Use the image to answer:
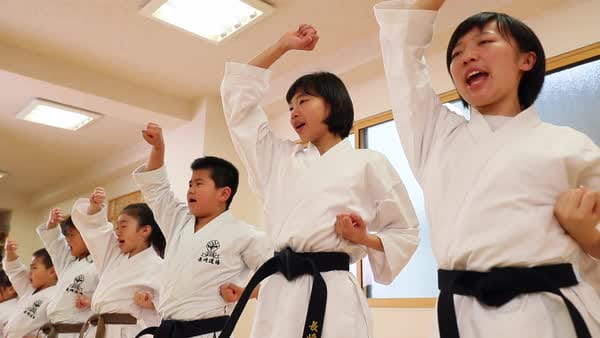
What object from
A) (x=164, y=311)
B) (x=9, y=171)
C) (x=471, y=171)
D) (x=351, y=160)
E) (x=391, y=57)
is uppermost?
(x=9, y=171)

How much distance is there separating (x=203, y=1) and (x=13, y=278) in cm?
294

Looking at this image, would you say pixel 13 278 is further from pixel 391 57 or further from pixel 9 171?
pixel 391 57

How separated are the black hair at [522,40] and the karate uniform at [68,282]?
107 inches

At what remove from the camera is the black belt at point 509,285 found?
2.80 feet

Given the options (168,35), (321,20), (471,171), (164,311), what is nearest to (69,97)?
(168,35)

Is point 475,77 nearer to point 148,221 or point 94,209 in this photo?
point 148,221

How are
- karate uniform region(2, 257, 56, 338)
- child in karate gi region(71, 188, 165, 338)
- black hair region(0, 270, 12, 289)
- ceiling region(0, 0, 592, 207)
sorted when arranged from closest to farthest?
child in karate gi region(71, 188, 165, 338) → ceiling region(0, 0, 592, 207) → karate uniform region(2, 257, 56, 338) → black hair region(0, 270, 12, 289)

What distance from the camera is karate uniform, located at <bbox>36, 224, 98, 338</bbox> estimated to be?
2947mm

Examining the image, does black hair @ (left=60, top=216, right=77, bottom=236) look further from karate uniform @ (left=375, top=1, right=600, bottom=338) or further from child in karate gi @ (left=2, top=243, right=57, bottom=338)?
karate uniform @ (left=375, top=1, right=600, bottom=338)

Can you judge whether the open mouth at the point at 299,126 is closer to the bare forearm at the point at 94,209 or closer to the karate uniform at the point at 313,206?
the karate uniform at the point at 313,206

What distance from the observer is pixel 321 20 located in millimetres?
3051

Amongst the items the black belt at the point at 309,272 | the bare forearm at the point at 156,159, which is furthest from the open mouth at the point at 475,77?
the bare forearm at the point at 156,159

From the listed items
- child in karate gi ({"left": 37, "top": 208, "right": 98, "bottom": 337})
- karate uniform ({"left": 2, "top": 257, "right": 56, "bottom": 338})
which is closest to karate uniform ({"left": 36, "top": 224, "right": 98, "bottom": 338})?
child in karate gi ({"left": 37, "top": 208, "right": 98, "bottom": 337})

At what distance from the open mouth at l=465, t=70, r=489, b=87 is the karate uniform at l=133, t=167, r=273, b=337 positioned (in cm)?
124
